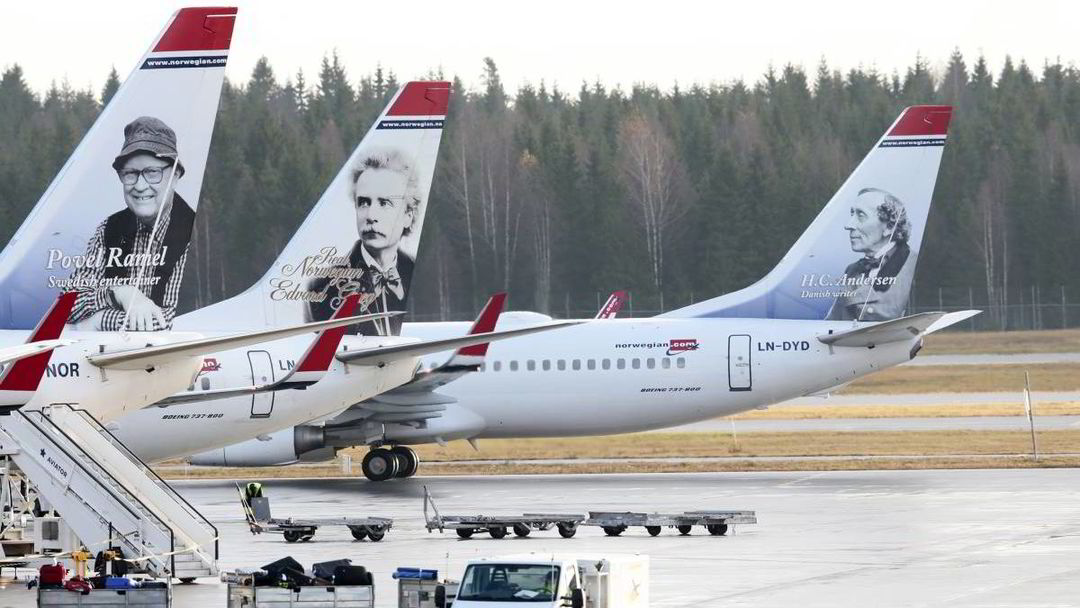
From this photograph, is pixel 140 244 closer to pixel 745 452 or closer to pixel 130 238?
pixel 130 238

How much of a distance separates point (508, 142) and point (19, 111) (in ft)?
141

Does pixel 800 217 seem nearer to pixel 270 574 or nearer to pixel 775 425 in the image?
pixel 775 425

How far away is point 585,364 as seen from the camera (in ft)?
145

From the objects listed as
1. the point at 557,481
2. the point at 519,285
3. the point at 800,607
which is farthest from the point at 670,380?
the point at 519,285

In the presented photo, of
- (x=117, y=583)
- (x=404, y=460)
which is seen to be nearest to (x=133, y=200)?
(x=117, y=583)

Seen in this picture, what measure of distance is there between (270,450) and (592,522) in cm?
1311

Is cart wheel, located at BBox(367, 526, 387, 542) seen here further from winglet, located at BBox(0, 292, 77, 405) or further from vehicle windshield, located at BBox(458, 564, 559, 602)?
vehicle windshield, located at BBox(458, 564, 559, 602)

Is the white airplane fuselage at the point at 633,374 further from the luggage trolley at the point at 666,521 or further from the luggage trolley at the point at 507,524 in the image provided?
the luggage trolley at the point at 666,521

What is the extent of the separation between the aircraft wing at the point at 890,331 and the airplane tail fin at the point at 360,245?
1349cm

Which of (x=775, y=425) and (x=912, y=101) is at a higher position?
(x=912, y=101)

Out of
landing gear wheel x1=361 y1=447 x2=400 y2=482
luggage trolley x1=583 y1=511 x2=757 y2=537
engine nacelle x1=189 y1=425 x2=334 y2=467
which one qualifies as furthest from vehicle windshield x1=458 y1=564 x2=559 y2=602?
landing gear wheel x1=361 y1=447 x2=400 y2=482

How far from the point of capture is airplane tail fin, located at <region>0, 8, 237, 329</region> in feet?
79.5

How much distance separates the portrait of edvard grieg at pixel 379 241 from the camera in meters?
31.6

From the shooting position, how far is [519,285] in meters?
108
